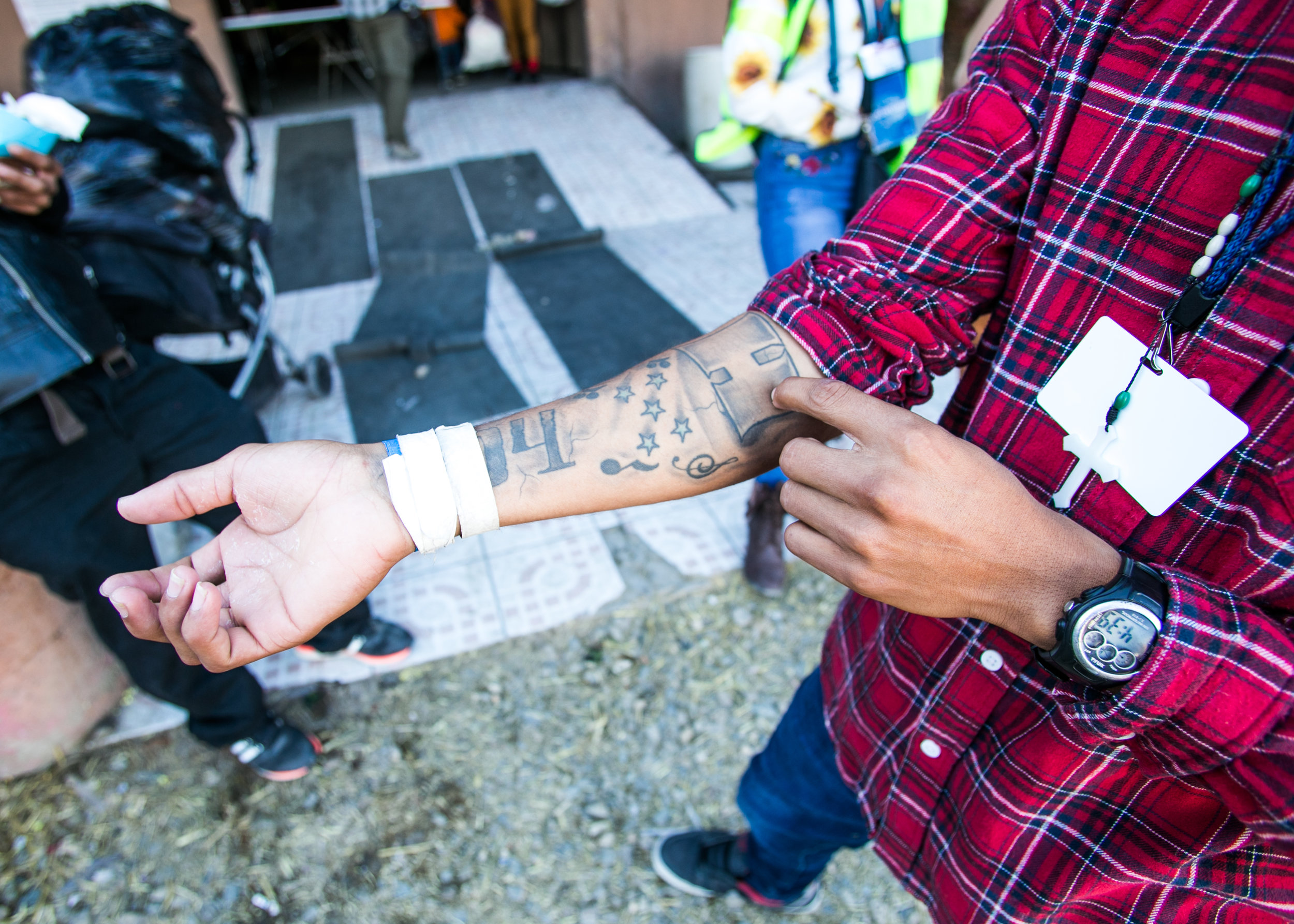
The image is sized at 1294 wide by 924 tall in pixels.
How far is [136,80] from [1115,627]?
3.76 m

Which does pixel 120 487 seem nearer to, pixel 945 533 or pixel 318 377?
pixel 318 377

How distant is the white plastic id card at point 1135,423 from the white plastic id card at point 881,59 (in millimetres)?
1848

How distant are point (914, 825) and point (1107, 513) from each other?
0.70 m

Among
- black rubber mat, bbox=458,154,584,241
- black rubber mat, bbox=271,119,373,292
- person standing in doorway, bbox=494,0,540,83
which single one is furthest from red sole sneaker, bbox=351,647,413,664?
person standing in doorway, bbox=494,0,540,83

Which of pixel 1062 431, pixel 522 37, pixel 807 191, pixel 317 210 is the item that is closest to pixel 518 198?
pixel 317 210

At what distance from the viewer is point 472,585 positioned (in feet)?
9.72

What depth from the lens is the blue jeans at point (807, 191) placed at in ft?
8.41

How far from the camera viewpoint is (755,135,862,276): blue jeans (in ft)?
8.41

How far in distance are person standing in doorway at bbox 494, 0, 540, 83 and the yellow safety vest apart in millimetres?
6655

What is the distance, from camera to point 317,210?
241 inches

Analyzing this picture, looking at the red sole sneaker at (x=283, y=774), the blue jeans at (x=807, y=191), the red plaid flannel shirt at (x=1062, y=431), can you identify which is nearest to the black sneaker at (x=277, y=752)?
the red sole sneaker at (x=283, y=774)

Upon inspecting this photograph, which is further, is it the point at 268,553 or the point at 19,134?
the point at 19,134

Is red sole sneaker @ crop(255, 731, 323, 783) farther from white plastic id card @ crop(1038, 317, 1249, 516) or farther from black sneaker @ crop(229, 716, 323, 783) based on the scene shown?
white plastic id card @ crop(1038, 317, 1249, 516)

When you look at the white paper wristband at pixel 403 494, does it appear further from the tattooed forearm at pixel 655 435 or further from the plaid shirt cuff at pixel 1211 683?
the plaid shirt cuff at pixel 1211 683
